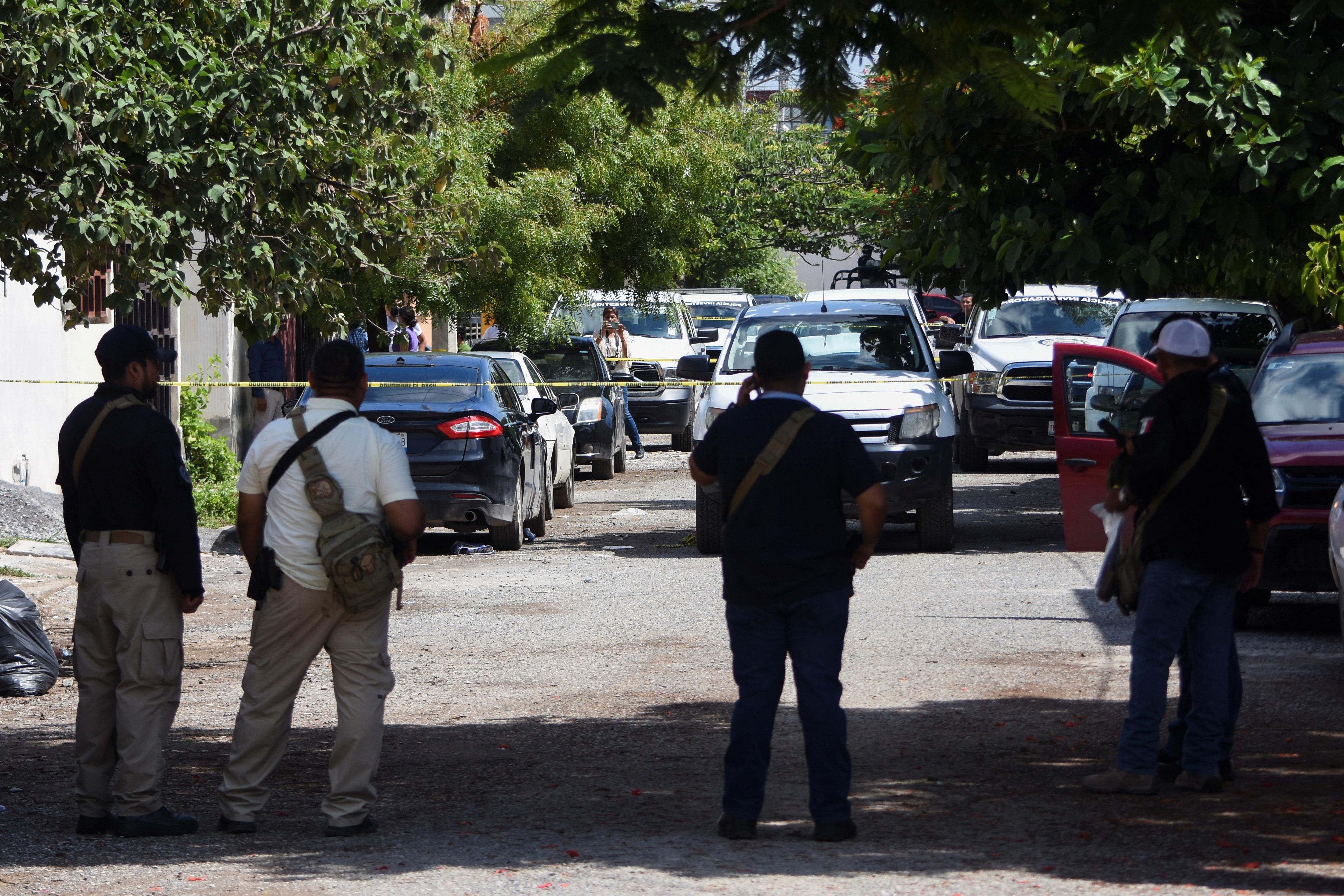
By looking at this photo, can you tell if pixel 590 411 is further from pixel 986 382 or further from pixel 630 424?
pixel 986 382

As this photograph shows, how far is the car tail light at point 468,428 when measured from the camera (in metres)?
14.0

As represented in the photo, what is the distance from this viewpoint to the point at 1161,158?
1053 cm

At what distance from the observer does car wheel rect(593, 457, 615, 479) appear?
2169 centimetres

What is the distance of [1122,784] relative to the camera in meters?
6.30

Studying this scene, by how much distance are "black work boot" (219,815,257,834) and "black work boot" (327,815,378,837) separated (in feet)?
0.90

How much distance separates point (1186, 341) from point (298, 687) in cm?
345

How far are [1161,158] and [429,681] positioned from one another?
18.0 feet

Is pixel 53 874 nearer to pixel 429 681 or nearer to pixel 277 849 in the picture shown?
pixel 277 849

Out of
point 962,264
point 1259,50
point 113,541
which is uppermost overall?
point 1259,50

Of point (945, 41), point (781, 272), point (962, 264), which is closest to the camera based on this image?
point (945, 41)

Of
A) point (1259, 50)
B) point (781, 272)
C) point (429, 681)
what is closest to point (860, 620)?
point (429, 681)

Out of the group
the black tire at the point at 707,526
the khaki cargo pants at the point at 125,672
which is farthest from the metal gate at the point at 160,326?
the khaki cargo pants at the point at 125,672

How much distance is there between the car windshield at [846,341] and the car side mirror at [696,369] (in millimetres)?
202

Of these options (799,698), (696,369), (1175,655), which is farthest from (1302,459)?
(696,369)
